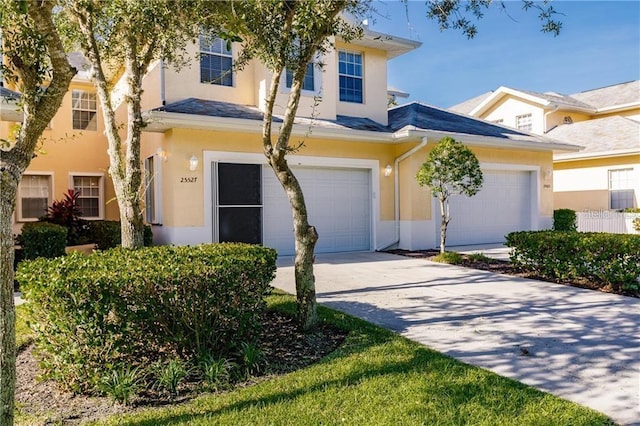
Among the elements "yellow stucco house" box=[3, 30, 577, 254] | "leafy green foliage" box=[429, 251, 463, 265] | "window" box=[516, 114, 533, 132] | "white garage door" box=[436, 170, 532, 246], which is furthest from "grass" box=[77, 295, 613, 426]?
"window" box=[516, 114, 533, 132]

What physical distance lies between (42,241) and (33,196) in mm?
6373

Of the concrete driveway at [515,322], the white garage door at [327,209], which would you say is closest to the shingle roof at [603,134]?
the white garage door at [327,209]

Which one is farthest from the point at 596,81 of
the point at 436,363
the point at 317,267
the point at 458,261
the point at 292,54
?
the point at 436,363

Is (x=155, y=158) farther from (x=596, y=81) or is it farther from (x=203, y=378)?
(x=596, y=81)

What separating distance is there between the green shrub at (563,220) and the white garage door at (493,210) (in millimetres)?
→ 1464

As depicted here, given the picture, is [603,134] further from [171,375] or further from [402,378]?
[171,375]

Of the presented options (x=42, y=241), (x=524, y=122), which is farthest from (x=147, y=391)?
(x=524, y=122)

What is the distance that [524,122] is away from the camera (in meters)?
24.5

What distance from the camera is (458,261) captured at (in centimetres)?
1071

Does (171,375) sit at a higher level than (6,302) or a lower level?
lower

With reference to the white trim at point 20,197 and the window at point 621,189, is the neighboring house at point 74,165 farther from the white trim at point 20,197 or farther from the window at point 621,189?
the window at point 621,189

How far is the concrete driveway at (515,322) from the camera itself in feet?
13.0

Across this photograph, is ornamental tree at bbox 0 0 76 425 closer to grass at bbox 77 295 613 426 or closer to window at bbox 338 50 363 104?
grass at bbox 77 295 613 426

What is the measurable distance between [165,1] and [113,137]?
185 centimetres
